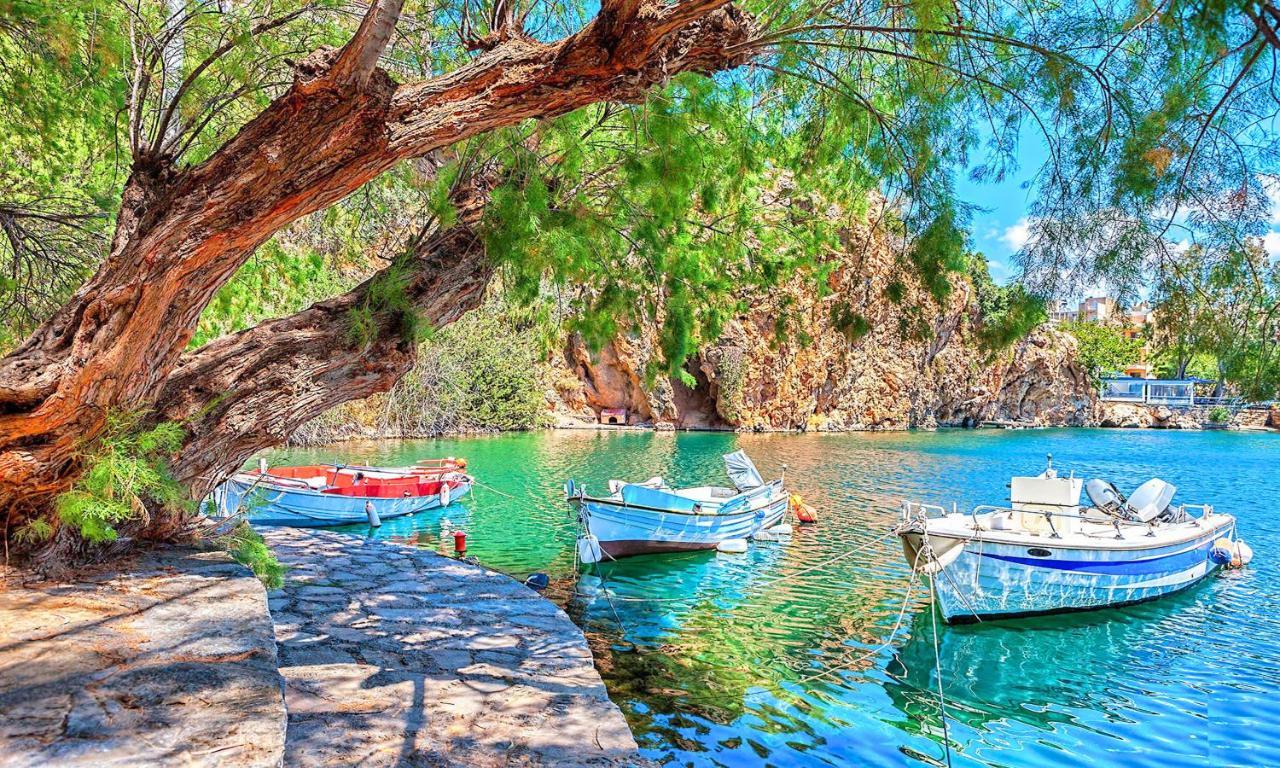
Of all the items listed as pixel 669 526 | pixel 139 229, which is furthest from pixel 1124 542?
pixel 139 229

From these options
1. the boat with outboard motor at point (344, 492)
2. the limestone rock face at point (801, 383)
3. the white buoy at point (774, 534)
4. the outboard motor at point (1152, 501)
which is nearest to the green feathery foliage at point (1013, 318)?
the outboard motor at point (1152, 501)

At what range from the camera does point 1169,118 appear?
3.13 metres

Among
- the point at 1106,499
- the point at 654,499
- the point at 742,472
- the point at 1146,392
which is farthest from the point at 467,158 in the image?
the point at 1146,392

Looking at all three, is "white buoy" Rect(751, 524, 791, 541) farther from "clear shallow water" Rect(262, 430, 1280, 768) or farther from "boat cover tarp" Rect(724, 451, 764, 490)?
"boat cover tarp" Rect(724, 451, 764, 490)

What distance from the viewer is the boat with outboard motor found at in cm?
1241

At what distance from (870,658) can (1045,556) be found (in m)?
2.80

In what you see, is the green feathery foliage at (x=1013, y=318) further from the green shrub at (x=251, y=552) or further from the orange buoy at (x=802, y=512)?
the orange buoy at (x=802, y=512)

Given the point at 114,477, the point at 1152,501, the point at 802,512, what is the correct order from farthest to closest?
the point at 802,512
the point at 1152,501
the point at 114,477

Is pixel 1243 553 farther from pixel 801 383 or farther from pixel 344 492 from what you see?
pixel 801 383

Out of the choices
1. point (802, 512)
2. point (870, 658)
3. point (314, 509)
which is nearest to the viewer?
point (870, 658)

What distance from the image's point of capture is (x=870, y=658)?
7.47 meters

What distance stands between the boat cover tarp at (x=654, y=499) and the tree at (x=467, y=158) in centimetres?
466

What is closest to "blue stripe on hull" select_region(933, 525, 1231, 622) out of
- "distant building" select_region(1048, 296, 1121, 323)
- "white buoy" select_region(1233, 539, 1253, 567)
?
"white buoy" select_region(1233, 539, 1253, 567)

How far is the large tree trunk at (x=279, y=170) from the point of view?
3.17 meters
